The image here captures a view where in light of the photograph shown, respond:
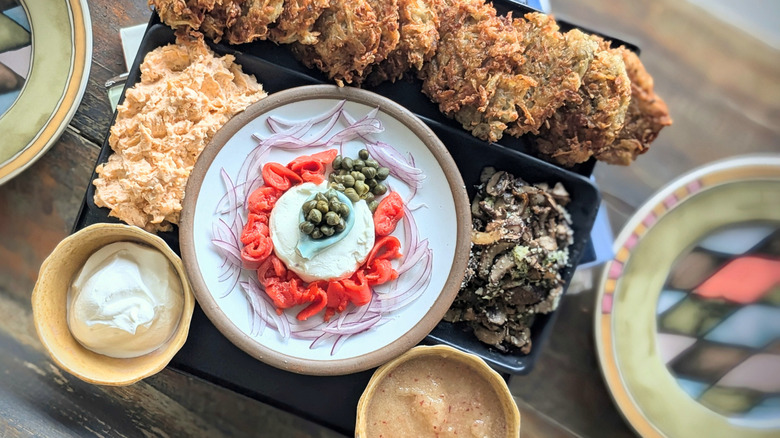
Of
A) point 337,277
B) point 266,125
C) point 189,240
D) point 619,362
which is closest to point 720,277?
point 619,362

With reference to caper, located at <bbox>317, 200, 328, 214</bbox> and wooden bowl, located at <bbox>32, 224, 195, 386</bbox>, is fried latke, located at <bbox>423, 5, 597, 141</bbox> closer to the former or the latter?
caper, located at <bbox>317, 200, 328, 214</bbox>

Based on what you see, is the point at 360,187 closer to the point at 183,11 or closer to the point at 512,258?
the point at 512,258

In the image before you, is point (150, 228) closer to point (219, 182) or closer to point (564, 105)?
point (219, 182)

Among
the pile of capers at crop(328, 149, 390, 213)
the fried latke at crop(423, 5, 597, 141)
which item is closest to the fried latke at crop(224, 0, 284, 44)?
the pile of capers at crop(328, 149, 390, 213)

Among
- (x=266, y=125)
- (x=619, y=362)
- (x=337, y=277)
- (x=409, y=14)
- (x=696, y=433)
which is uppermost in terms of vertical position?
(x=409, y=14)

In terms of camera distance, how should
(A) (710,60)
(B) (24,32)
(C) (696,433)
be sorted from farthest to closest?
(A) (710,60)
(C) (696,433)
(B) (24,32)

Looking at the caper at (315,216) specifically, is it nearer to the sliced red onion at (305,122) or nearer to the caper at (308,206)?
the caper at (308,206)
